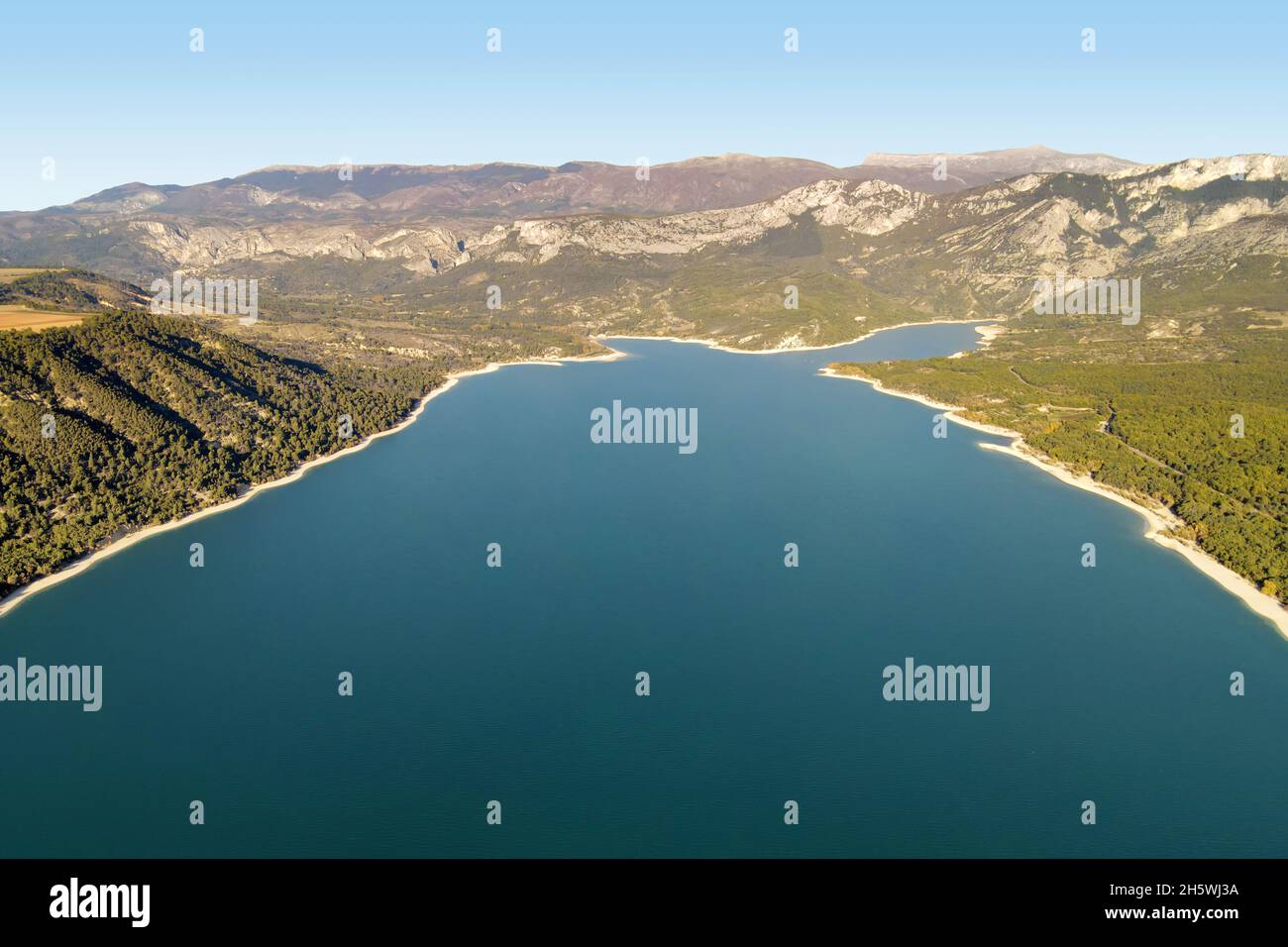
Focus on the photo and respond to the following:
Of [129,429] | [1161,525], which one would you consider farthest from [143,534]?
[1161,525]

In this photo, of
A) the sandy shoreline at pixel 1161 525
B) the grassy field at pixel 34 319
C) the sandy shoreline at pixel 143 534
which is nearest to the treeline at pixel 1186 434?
the sandy shoreline at pixel 1161 525

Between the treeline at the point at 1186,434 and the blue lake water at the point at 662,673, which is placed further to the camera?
the treeline at the point at 1186,434

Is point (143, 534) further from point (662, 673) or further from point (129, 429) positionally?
point (662, 673)

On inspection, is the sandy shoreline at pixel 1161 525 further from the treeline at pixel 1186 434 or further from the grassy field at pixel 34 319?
the grassy field at pixel 34 319

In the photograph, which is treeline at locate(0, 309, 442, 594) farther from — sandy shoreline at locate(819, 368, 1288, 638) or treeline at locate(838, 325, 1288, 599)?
treeline at locate(838, 325, 1288, 599)

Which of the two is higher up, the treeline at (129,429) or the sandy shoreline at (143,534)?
the treeline at (129,429)

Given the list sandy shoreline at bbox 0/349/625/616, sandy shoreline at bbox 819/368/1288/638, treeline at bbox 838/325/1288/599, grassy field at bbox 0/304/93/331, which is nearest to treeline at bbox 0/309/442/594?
sandy shoreline at bbox 0/349/625/616
